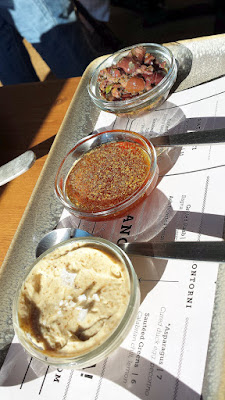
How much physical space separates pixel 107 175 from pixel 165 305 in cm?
31

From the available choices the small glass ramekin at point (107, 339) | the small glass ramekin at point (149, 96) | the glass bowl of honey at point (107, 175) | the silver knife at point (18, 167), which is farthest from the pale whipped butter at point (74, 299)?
the small glass ramekin at point (149, 96)

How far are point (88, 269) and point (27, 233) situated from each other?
9.0 inches

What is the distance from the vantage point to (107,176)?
0.85 meters

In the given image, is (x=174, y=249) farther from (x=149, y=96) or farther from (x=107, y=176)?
(x=149, y=96)

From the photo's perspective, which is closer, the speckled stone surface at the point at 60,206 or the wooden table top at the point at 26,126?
the speckled stone surface at the point at 60,206

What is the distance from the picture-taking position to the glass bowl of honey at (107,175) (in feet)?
2.57

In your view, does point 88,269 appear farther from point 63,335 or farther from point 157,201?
point 157,201

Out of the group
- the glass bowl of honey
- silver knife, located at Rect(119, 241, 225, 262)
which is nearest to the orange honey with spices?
the glass bowl of honey

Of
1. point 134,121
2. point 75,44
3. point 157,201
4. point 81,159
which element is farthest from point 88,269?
point 75,44

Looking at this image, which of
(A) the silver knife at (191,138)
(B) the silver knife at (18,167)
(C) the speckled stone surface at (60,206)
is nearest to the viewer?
(C) the speckled stone surface at (60,206)

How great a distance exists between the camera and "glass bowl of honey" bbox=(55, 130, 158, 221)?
2.57ft

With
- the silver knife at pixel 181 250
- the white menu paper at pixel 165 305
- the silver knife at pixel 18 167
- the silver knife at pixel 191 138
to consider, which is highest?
the silver knife at pixel 18 167

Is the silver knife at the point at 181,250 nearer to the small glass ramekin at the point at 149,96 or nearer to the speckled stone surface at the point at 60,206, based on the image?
the speckled stone surface at the point at 60,206

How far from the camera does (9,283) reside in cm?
79
